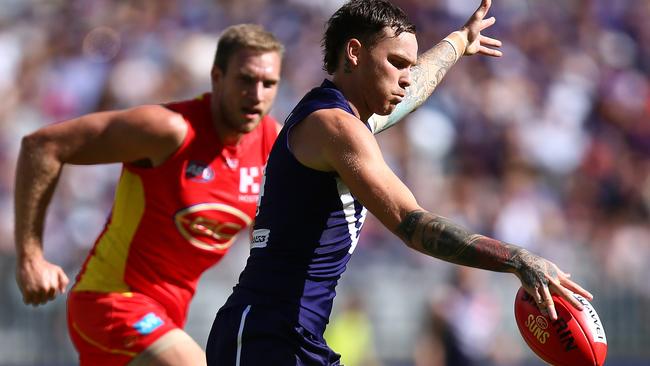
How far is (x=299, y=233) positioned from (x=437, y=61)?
5.91ft

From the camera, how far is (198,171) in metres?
5.94

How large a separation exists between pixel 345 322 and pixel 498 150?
319 cm

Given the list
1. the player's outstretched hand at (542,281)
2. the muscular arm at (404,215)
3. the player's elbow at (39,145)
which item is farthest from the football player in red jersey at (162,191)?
the player's outstretched hand at (542,281)

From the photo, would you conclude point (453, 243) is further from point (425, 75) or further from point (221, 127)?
point (221, 127)

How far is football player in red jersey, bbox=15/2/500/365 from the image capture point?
559 cm

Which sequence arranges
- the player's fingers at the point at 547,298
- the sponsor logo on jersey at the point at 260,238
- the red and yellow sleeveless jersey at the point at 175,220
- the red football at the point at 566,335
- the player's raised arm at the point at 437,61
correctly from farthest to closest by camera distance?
1. the red and yellow sleeveless jersey at the point at 175,220
2. the player's raised arm at the point at 437,61
3. the sponsor logo on jersey at the point at 260,238
4. the red football at the point at 566,335
5. the player's fingers at the point at 547,298

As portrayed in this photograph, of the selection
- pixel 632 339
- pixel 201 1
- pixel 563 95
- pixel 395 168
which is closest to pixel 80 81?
pixel 201 1

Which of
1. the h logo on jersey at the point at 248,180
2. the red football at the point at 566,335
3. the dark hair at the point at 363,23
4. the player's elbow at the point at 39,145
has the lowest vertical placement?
the h logo on jersey at the point at 248,180

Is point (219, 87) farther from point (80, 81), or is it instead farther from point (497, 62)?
point (497, 62)

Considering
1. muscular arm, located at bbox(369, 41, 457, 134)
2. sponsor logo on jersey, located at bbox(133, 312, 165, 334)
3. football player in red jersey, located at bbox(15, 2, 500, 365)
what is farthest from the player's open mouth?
sponsor logo on jersey, located at bbox(133, 312, 165, 334)

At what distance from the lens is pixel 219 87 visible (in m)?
6.14

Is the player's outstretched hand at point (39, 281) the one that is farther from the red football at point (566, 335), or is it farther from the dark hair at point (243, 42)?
the red football at point (566, 335)

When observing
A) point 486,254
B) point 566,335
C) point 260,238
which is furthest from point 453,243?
point 260,238

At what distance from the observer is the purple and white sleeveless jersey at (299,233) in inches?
168
